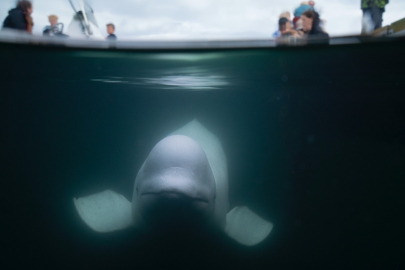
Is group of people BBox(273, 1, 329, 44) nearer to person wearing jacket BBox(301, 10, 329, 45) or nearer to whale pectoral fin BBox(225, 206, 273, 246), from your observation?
person wearing jacket BBox(301, 10, 329, 45)

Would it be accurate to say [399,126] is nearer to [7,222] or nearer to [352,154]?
[352,154]

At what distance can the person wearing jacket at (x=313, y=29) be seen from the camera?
3608 mm

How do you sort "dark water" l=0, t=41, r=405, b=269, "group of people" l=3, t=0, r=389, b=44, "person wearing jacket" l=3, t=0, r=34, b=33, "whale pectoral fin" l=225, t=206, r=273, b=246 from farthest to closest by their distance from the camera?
"dark water" l=0, t=41, r=405, b=269 < "whale pectoral fin" l=225, t=206, r=273, b=246 < "person wearing jacket" l=3, t=0, r=34, b=33 < "group of people" l=3, t=0, r=389, b=44

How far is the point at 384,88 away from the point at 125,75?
7916 millimetres

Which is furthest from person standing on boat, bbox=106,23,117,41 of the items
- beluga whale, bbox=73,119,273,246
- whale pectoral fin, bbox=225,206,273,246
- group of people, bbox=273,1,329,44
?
whale pectoral fin, bbox=225,206,273,246

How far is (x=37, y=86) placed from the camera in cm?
919

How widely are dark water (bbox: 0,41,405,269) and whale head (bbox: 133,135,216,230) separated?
195cm

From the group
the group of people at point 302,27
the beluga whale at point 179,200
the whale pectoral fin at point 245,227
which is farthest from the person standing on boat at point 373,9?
the whale pectoral fin at point 245,227

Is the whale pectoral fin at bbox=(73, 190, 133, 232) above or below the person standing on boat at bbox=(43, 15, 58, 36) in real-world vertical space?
below

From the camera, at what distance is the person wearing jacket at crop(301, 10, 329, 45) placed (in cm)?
361

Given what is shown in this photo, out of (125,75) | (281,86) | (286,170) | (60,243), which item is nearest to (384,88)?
(281,86)

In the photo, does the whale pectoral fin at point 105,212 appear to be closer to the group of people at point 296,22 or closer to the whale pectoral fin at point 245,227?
the whale pectoral fin at point 245,227

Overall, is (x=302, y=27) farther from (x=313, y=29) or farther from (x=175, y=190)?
(x=175, y=190)

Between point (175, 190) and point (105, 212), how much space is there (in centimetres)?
233
